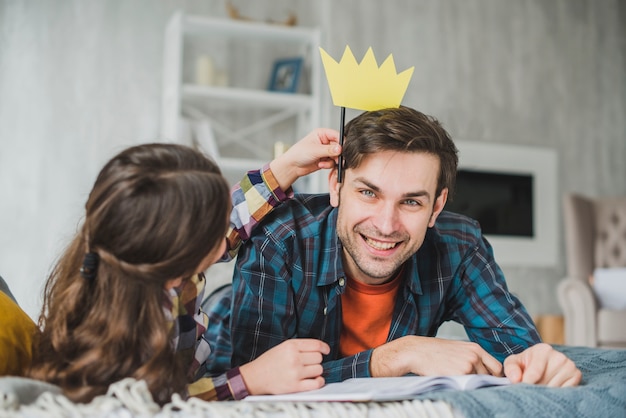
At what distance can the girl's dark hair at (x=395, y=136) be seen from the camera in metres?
1.57

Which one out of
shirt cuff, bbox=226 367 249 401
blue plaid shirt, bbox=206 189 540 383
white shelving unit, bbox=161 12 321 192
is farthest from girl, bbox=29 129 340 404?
white shelving unit, bbox=161 12 321 192

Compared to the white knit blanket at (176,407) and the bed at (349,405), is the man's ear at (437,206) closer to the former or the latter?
the bed at (349,405)

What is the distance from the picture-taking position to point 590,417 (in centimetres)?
99

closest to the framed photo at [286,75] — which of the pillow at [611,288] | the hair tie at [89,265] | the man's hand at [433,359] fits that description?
the pillow at [611,288]

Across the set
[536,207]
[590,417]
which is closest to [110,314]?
[590,417]

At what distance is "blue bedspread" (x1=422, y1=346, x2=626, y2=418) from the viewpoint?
0.95 m

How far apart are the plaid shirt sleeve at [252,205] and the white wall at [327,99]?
76.3 inches

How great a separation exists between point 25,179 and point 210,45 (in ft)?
4.49

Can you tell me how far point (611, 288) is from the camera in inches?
150

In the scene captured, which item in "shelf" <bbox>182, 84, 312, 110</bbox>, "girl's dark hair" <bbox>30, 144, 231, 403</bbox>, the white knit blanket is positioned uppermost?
"shelf" <bbox>182, 84, 312, 110</bbox>

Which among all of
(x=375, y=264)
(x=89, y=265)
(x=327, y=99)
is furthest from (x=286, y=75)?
(x=89, y=265)

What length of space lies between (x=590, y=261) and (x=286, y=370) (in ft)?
11.9

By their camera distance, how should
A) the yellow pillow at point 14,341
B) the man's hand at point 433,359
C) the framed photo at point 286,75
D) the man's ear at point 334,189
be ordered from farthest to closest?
1. the framed photo at point 286,75
2. the man's ear at point 334,189
3. the man's hand at point 433,359
4. the yellow pillow at point 14,341

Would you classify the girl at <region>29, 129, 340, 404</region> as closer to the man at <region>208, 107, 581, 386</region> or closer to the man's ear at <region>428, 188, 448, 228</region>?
the man at <region>208, 107, 581, 386</region>
